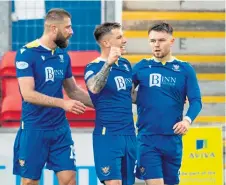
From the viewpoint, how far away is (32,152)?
879cm

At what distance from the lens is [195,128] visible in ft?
37.1

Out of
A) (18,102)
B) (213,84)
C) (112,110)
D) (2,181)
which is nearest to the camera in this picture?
(112,110)

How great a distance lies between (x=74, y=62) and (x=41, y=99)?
326 cm

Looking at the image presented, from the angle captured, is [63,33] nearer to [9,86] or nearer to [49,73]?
[49,73]

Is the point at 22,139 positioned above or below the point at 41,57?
below

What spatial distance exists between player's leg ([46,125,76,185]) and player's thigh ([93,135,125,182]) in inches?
11.2

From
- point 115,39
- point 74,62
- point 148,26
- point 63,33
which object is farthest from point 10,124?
point 115,39

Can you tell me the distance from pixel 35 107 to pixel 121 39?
3.26 feet

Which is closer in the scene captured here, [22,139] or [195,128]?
[22,139]

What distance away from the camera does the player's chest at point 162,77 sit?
8.96 meters

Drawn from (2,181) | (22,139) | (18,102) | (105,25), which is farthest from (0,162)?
(105,25)

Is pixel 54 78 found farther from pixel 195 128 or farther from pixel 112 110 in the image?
pixel 195 128

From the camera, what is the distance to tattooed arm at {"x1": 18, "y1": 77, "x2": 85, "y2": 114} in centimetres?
823

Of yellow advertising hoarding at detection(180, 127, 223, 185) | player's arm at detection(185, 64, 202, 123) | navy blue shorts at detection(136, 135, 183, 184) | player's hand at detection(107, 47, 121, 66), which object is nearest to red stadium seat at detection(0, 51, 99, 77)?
yellow advertising hoarding at detection(180, 127, 223, 185)
